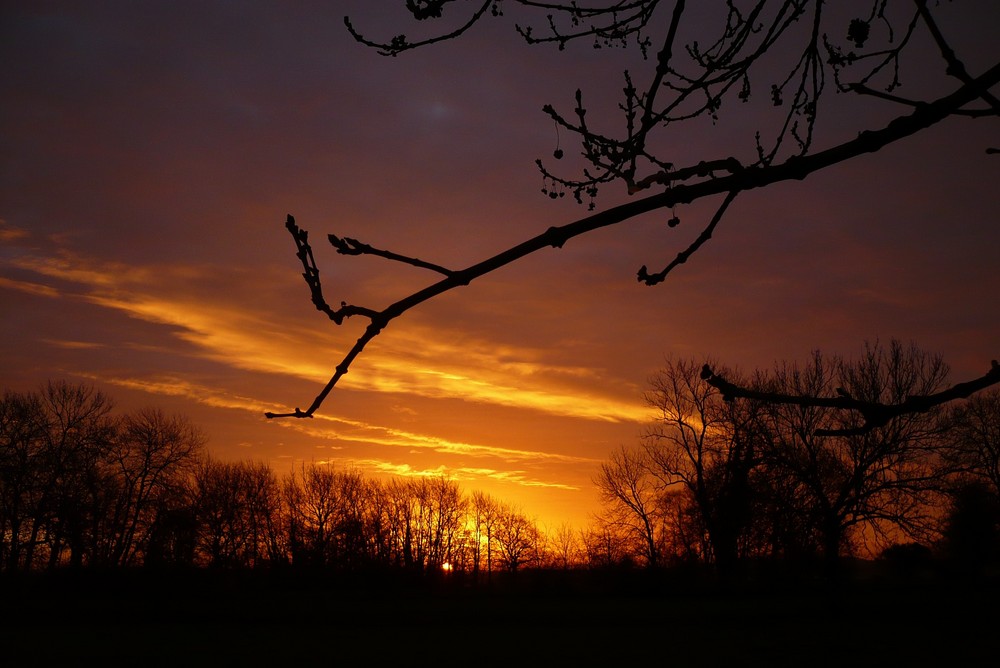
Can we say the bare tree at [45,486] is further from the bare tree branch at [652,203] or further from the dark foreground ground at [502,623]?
the bare tree branch at [652,203]

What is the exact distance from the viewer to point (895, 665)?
20.5 meters

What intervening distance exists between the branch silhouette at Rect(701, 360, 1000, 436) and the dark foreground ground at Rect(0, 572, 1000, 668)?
72.7 feet

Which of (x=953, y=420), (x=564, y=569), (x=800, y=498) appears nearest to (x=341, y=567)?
(x=564, y=569)

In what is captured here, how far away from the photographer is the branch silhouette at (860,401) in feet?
3.81

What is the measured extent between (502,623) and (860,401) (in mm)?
35754

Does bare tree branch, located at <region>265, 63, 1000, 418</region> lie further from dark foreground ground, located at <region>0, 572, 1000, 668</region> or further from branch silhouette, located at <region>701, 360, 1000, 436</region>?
dark foreground ground, located at <region>0, 572, 1000, 668</region>

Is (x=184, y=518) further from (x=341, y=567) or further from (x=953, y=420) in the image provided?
(x=953, y=420)

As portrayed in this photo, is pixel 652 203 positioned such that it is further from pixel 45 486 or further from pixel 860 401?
pixel 45 486

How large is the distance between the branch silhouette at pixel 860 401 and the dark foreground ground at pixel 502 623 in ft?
72.7

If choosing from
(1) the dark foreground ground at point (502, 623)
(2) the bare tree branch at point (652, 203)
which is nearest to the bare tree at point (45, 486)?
(1) the dark foreground ground at point (502, 623)

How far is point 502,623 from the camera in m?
34.5

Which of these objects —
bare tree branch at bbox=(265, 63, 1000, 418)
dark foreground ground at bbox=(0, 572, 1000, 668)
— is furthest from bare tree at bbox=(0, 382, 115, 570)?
bare tree branch at bbox=(265, 63, 1000, 418)

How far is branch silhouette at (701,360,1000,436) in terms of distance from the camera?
116 cm

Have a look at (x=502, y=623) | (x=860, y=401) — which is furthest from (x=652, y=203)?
(x=502, y=623)
